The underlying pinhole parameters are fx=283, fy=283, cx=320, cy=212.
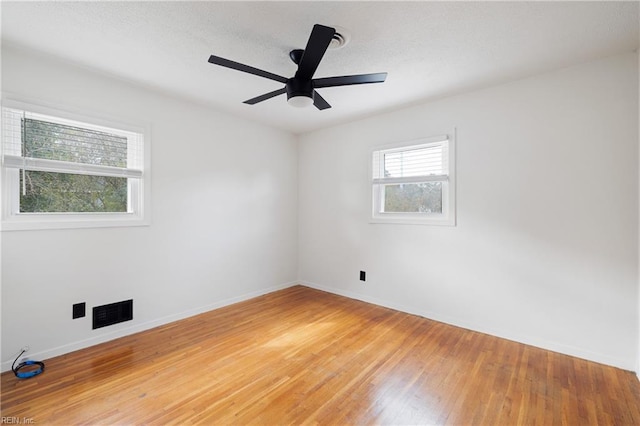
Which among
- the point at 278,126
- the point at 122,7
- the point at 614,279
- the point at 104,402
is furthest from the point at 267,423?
the point at 278,126

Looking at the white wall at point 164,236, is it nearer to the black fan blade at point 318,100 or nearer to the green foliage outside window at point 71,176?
the green foliage outside window at point 71,176

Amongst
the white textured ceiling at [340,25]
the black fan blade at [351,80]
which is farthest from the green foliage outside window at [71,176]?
the black fan blade at [351,80]

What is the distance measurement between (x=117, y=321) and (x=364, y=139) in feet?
11.5

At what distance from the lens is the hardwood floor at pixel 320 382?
1.75m

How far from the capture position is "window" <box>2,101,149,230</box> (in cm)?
228

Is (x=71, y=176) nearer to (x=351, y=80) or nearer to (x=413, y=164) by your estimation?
(x=351, y=80)

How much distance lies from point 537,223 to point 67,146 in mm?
4340

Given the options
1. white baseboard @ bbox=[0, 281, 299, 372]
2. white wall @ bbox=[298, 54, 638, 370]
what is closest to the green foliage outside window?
white baseboard @ bbox=[0, 281, 299, 372]

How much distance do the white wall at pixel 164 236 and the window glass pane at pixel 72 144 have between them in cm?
22

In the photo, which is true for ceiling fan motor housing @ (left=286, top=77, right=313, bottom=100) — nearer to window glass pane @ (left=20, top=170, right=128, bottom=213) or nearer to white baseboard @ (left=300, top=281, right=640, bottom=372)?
window glass pane @ (left=20, top=170, right=128, bottom=213)

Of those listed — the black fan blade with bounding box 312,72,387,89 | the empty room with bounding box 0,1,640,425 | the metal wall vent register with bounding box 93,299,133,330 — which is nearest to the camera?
the empty room with bounding box 0,1,640,425

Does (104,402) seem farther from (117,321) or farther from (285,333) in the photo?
(285,333)

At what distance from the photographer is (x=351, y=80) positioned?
6.57 feet

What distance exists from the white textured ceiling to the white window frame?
0.67 m
